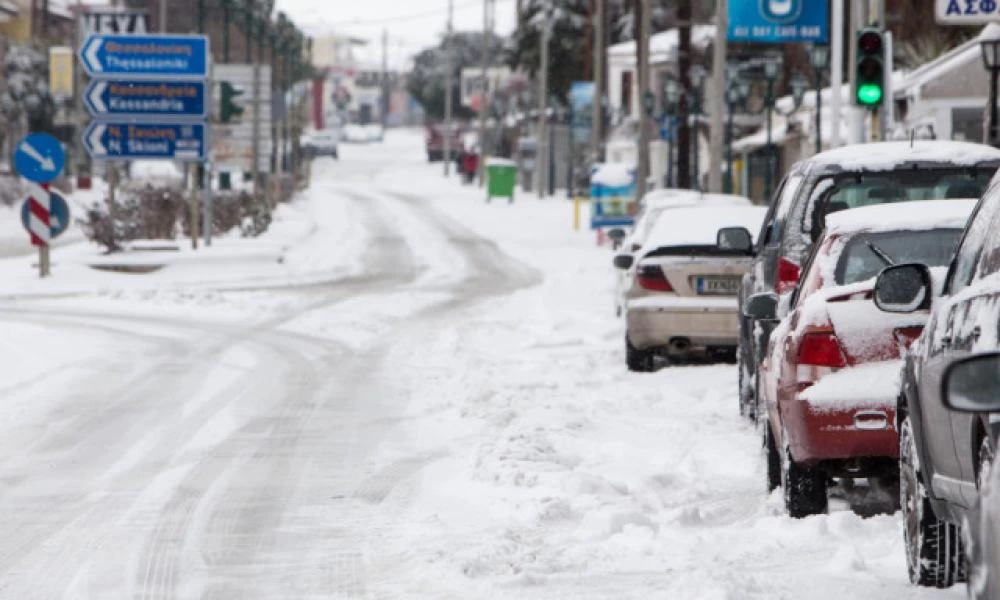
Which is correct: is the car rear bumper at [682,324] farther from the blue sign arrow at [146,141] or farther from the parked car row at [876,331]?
the blue sign arrow at [146,141]

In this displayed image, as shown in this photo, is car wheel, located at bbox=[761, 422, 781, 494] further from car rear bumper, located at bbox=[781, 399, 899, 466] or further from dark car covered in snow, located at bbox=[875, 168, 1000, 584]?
dark car covered in snow, located at bbox=[875, 168, 1000, 584]

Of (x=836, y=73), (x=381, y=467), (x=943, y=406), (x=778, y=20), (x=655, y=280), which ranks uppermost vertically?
(x=778, y=20)

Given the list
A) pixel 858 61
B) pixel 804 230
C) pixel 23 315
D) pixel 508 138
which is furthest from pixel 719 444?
pixel 508 138

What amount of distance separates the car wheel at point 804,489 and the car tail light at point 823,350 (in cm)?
43

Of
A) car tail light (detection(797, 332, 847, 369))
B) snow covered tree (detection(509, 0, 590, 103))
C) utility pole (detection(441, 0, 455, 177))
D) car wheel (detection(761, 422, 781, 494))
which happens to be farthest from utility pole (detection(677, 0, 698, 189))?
utility pole (detection(441, 0, 455, 177))

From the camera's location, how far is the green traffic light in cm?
2092

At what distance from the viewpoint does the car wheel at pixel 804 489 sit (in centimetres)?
905

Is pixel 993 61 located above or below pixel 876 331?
above

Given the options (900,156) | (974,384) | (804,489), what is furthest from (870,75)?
(974,384)

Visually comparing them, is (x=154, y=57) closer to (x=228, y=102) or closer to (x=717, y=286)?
(x=228, y=102)

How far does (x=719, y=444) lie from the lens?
1209cm

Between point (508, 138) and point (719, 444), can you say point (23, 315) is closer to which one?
point (719, 444)

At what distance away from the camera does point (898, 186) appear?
11961 millimetres

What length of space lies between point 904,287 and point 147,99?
26.1 m
